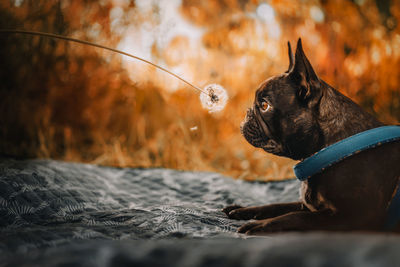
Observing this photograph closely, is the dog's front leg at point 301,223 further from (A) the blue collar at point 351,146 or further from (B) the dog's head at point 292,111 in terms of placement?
(B) the dog's head at point 292,111

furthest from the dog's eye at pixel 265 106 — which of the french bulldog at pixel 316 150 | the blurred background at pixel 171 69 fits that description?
the blurred background at pixel 171 69

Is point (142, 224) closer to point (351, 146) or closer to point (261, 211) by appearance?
point (261, 211)

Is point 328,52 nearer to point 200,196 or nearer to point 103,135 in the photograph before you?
point 200,196

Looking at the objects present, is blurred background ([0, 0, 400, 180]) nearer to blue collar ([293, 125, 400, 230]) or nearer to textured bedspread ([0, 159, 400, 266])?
textured bedspread ([0, 159, 400, 266])

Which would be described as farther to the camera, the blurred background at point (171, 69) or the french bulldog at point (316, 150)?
the blurred background at point (171, 69)

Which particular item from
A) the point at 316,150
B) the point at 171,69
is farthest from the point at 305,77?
the point at 171,69

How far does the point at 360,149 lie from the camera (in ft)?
2.99

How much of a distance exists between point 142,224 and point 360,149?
0.75m

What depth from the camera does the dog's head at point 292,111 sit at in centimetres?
104

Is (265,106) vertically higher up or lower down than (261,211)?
higher up

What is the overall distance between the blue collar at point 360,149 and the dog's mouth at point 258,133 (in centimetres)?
21

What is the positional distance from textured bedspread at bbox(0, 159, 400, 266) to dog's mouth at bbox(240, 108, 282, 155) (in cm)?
33

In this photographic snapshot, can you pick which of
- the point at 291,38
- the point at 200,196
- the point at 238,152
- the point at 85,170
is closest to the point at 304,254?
the point at 200,196

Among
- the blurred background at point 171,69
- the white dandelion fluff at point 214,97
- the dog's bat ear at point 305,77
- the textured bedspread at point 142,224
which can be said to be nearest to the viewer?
the textured bedspread at point 142,224
